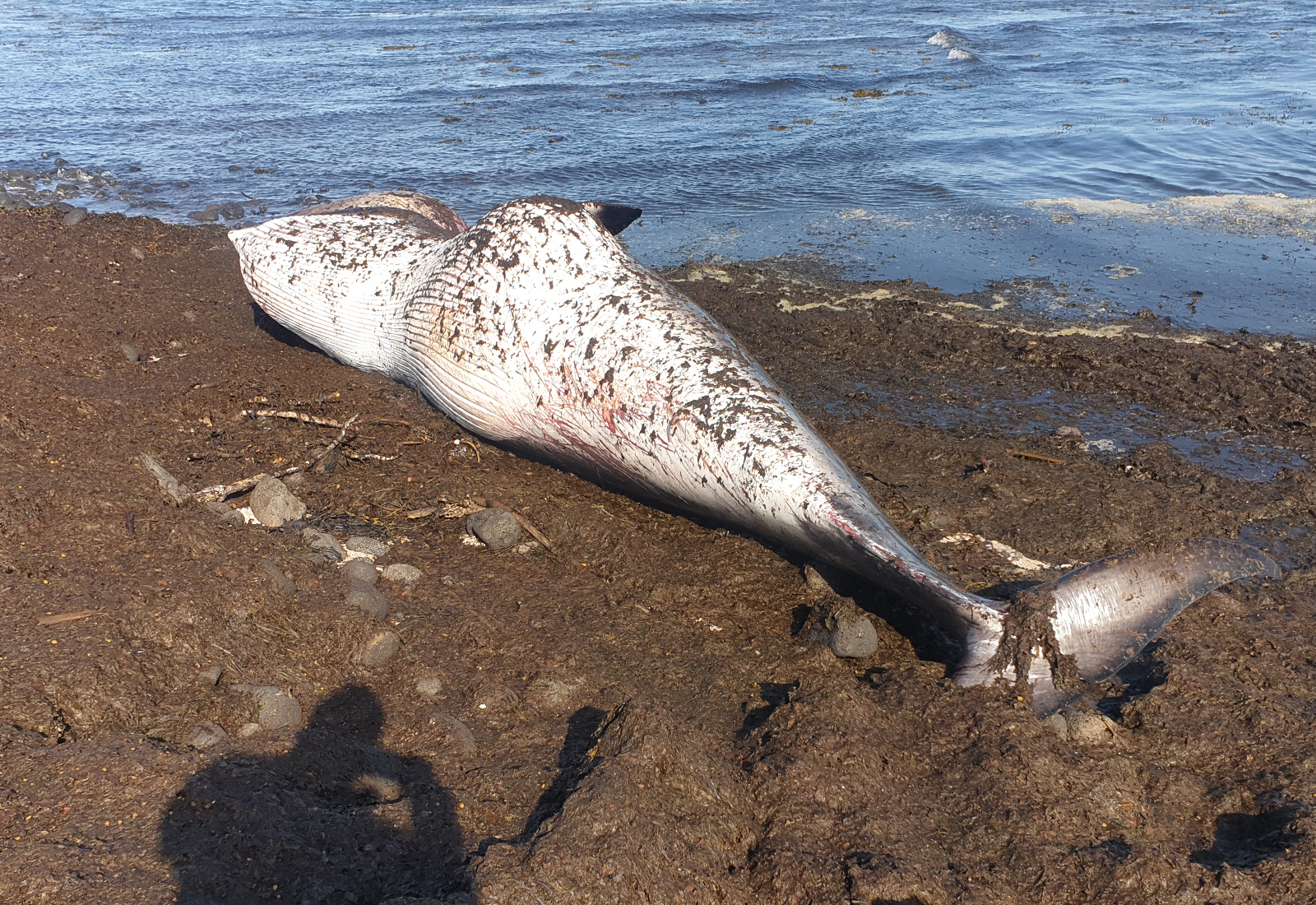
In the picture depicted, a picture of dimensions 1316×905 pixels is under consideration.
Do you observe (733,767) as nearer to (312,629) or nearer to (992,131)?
(312,629)

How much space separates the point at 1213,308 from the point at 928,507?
161 inches

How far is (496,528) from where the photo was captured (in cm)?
388

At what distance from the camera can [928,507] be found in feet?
14.3

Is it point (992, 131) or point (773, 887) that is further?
point (992, 131)

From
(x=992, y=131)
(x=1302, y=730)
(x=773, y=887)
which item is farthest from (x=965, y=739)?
(x=992, y=131)

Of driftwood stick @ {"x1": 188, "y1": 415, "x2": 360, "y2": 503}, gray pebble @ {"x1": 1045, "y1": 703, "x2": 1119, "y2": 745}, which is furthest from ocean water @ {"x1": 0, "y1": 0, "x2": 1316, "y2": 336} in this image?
driftwood stick @ {"x1": 188, "y1": 415, "x2": 360, "y2": 503}

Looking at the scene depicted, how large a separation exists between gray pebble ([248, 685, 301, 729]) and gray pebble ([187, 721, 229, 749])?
0.40ft

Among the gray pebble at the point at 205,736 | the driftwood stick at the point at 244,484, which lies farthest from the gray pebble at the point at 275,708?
the driftwood stick at the point at 244,484

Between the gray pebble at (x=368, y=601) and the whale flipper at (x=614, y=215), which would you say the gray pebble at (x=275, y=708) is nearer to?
the gray pebble at (x=368, y=601)

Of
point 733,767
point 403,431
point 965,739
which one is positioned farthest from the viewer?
point 403,431

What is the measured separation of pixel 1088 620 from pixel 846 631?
0.89 metres

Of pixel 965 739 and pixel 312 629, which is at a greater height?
pixel 312 629

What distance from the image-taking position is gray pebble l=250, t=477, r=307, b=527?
12.7ft

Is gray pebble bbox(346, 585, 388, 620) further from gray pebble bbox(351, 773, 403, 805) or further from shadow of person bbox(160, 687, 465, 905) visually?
gray pebble bbox(351, 773, 403, 805)
